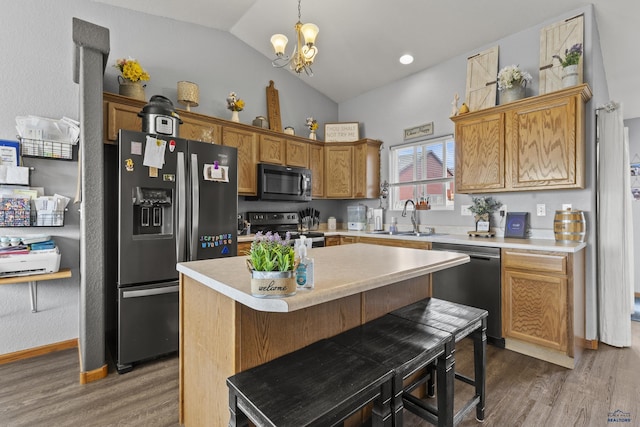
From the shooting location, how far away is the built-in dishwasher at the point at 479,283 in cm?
277

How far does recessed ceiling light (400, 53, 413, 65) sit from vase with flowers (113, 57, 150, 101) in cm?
294

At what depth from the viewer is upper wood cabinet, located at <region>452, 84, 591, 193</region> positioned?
2.65 m

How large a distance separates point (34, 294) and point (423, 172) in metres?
4.32

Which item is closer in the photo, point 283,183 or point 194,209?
point 194,209

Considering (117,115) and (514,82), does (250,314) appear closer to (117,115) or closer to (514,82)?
(117,115)

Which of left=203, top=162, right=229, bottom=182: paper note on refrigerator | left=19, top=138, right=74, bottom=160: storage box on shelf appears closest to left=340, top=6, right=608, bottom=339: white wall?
left=203, top=162, right=229, bottom=182: paper note on refrigerator

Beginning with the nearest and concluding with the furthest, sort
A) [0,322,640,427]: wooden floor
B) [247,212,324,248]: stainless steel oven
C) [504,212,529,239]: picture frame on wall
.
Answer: [0,322,640,427]: wooden floor
[504,212,529,239]: picture frame on wall
[247,212,324,248]: stainless steel oven

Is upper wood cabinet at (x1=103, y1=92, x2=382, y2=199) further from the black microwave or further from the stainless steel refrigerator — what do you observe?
the stainless steel refrigerator

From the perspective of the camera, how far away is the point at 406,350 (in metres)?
1.33

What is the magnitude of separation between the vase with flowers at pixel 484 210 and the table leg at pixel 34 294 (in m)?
4.25

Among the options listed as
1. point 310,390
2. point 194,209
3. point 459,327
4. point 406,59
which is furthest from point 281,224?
point 310,390

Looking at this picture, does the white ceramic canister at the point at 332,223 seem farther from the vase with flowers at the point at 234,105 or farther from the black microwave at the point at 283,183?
the vase with flowers at the point at 234,105

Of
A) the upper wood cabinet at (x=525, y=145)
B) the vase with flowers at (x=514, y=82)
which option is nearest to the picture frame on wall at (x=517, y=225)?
the upper wood cabinet at (x=525, y=145)

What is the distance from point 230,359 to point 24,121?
2.77 metres
